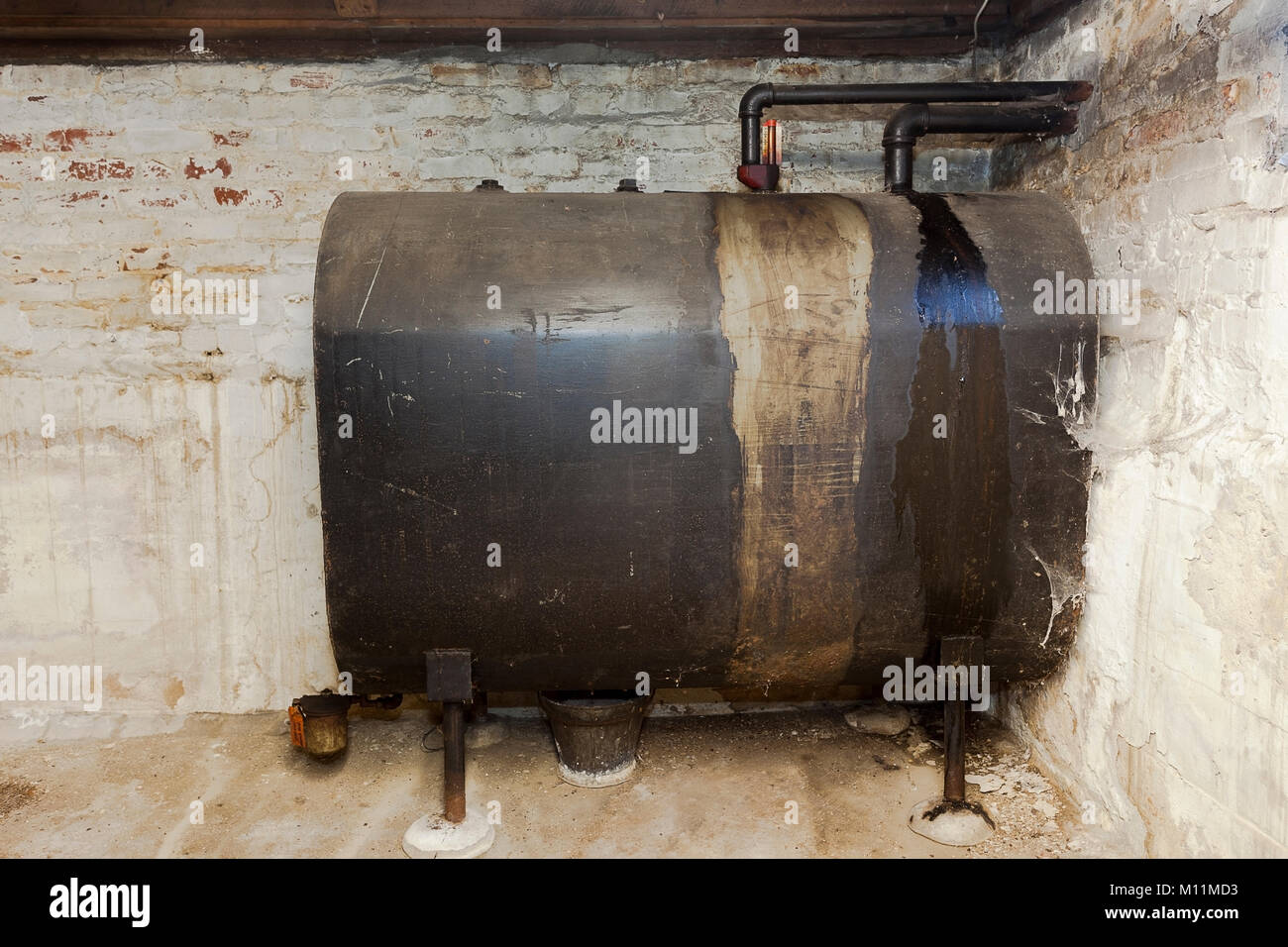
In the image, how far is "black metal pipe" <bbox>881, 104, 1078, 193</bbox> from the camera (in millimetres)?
2252

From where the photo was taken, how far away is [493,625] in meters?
1.97

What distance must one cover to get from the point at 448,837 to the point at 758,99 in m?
2.10

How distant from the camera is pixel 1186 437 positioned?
181 cm

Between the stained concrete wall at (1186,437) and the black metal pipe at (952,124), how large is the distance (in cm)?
9

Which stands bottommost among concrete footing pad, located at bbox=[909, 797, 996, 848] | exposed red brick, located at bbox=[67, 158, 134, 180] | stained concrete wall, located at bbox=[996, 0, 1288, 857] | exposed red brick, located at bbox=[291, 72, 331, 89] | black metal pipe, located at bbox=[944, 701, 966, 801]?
concrete footing pad, located at bbox=[909, 797, 996, 848]

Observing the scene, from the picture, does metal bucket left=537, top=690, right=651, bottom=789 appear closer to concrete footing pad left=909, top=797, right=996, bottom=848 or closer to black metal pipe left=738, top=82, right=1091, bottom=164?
concrete footing pad left=909, top=797, right=996, bottom=848

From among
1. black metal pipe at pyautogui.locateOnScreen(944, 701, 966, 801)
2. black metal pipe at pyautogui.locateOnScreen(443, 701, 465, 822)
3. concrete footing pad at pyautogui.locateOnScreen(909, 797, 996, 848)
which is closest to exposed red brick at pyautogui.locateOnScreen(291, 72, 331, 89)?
black metal pipe at pyautogui.locateOnScreen(443, 701, 465, 822)

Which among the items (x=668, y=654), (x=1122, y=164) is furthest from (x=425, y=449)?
(x=1122, y=164)

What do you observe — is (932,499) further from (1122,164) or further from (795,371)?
(1122,164)

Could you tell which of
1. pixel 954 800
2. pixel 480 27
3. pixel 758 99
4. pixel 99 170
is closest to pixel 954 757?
pixel 954 800

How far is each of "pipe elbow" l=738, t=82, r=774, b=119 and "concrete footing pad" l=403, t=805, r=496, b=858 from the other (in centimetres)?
202

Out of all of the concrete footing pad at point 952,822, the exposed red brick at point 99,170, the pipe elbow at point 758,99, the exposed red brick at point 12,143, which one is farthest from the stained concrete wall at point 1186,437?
the exposed red brick at point 12,143

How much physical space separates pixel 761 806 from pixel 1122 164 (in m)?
1.80

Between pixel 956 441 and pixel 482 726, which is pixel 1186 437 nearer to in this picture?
pixel 956 441
